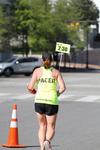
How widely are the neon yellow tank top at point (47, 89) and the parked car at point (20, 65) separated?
43572 mm

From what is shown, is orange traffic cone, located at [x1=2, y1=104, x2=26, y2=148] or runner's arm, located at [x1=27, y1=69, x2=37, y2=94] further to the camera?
orange traffic cone, located at [x1=2, y1=104, x2=26, y2=148]

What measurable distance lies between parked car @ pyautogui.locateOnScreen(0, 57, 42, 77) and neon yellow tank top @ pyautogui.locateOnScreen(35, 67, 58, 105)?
43.6 meters

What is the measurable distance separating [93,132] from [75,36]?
200 feet

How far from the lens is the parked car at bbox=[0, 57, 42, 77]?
177 ft

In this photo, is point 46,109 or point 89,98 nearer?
point 46,109

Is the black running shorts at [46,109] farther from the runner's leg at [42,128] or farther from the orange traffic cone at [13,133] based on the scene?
the orange traffic cone at [13,133]

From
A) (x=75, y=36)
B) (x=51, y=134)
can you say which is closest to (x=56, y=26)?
(x=75, y=36)

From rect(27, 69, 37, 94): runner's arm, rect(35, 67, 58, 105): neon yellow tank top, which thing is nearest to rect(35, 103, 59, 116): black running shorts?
rect(35, 67, 58, 105): neon yellow tank top

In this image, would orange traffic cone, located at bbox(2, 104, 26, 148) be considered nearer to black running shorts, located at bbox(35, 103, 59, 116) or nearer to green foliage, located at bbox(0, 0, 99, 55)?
black running shorts, located at bbox(35, 103, 59, 116)

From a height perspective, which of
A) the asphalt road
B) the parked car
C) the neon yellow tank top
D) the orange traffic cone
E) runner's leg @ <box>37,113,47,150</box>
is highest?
the neon yellow tank top

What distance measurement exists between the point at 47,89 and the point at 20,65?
44.3 metres

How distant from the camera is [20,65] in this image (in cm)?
5459

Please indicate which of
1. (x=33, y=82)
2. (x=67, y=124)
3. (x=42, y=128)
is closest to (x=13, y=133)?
(x=42, y=128)

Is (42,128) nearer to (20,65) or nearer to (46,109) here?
(46,109)
